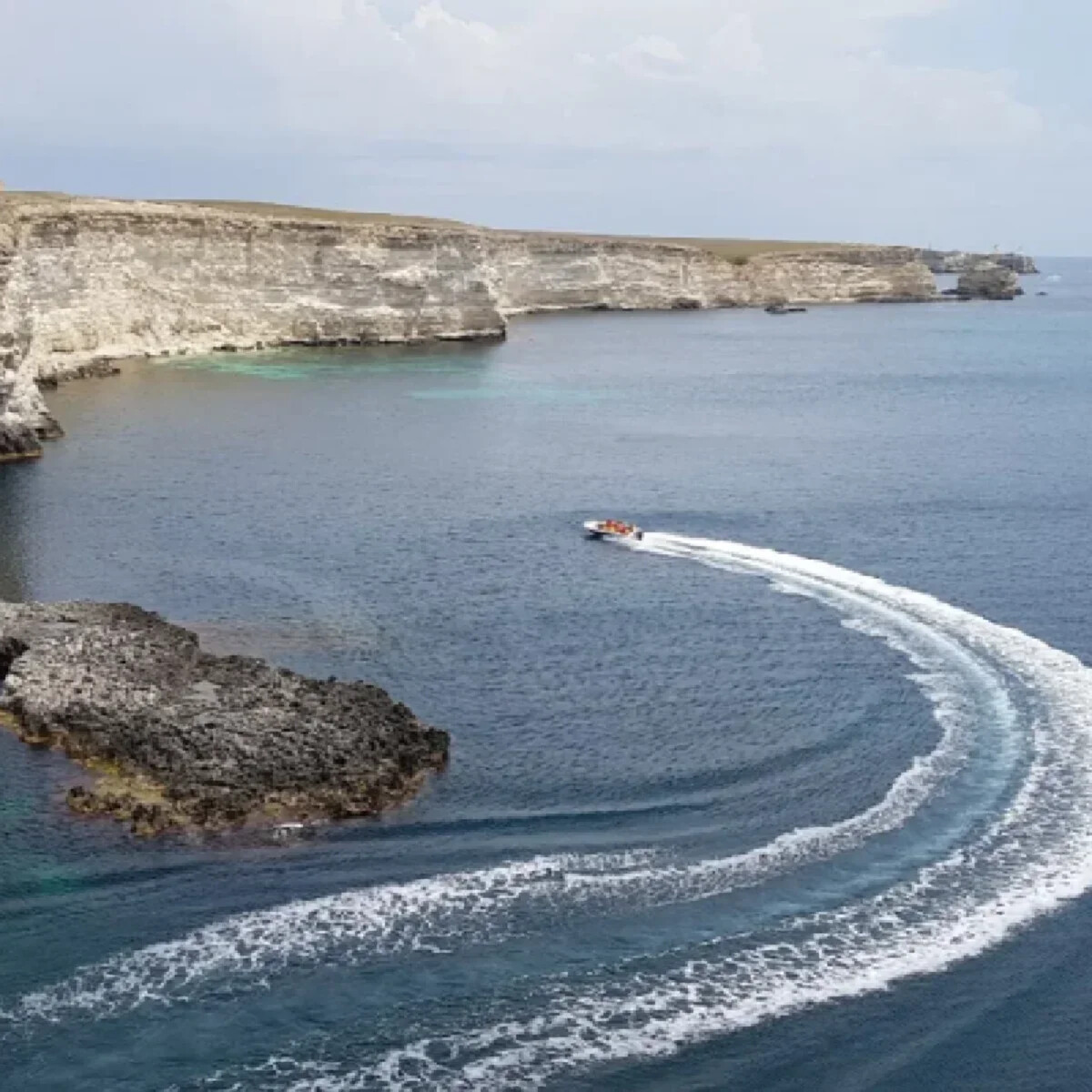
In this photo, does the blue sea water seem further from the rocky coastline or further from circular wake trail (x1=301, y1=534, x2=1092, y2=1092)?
the rocky coastline

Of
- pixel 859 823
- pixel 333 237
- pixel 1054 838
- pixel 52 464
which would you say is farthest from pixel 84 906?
pixel 333 237

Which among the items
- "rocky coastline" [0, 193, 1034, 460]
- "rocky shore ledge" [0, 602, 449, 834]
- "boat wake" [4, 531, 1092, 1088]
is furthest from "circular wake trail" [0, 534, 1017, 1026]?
"rocky coastline" [0, 193, 1034, 460]

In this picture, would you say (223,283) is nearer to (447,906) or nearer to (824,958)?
(447,906)

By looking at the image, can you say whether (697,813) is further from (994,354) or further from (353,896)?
(994,354)

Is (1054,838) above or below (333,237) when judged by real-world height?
below

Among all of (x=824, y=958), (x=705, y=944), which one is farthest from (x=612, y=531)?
(x=824, y=958)

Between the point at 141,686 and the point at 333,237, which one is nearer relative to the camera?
the point at 141,686
